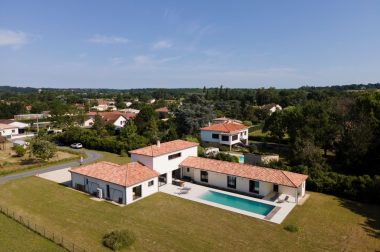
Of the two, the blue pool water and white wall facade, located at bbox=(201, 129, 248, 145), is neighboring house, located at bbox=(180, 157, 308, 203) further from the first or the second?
white wall facade, located at bbox=(201, 129, 248, 145)

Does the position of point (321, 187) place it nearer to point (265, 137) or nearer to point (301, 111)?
point (301, 111)

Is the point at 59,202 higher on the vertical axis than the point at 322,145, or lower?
lower

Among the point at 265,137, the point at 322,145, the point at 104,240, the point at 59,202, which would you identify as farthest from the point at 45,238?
the point at 265,137

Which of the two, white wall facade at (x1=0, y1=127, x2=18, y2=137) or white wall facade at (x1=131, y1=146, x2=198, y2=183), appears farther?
white wall facade at (x1=0, y1=127, x2=18, y2=137)

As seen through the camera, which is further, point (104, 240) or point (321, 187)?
point (321, 187)

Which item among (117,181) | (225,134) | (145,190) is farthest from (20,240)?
(225,134)

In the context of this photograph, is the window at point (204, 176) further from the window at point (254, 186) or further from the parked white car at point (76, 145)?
the parked white car at point (76, 145)

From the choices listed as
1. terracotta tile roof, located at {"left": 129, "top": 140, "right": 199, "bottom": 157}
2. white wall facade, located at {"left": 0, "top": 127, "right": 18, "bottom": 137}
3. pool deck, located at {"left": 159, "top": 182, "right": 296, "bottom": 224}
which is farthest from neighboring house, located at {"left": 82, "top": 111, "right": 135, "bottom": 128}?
pool deck, located at {"left": 159, "top": 182, "right": 296, "bottom": 224}
